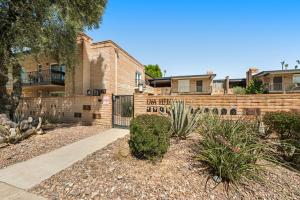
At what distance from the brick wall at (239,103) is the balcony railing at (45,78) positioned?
11428mm

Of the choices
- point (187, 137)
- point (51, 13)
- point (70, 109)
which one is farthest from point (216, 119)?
point (70, 109)

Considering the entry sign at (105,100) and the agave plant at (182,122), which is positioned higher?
the entry sign at (105,100)

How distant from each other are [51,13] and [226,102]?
998cm

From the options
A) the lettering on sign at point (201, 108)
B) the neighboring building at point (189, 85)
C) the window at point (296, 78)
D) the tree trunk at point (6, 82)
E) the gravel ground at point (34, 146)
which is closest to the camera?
the gravel ground at point (34, 146)

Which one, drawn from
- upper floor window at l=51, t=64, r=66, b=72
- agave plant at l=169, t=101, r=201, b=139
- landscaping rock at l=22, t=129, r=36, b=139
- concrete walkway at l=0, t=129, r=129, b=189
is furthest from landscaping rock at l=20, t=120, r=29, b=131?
upper floor window at l=51, t=64, r=66, b=72

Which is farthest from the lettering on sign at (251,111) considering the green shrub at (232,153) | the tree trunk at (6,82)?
the tree trunk at (6,82)

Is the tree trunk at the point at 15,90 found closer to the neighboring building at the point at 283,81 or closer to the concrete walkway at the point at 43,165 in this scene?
the concrete walkway at the point at 43,165

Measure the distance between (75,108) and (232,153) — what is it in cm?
1131

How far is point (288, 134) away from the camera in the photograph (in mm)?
5191

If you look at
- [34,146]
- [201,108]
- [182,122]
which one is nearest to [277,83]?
[201,108]

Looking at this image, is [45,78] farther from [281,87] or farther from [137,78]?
[281,87]

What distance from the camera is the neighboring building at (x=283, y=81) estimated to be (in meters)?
26.0

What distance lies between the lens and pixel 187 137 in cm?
646

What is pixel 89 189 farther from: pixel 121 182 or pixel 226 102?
pixel 226 102
